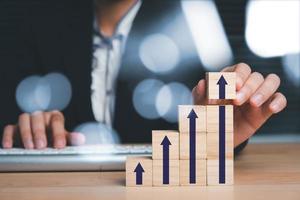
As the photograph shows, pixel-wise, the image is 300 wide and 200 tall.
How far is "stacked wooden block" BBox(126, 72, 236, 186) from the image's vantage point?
3.20 ft

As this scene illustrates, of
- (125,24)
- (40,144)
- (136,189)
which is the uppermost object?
(125,24)

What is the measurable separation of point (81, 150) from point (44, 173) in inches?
5.7

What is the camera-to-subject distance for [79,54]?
228cm

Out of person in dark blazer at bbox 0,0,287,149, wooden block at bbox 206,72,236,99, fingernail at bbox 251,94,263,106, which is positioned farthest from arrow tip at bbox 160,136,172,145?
person in dark blazer at bbox 0,0,287,149

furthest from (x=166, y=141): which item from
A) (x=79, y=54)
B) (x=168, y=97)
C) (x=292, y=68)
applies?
(x=292, y=68)

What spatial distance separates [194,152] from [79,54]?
4.54 feet

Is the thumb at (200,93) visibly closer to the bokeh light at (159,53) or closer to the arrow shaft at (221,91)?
the arrow shaft at (221,91)

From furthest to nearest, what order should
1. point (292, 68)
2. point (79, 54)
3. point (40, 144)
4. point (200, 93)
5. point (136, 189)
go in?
point (292, 68) → point (79, 54) → point (40, 144) → point (200, 93) → point (136, 189)

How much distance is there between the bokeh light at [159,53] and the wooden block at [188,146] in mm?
1465

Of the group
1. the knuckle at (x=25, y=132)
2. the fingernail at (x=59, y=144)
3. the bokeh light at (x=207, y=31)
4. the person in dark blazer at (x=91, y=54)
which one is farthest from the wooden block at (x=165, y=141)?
the bokeh light at (x=207, y=31)

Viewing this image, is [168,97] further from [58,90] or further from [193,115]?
[193,115]

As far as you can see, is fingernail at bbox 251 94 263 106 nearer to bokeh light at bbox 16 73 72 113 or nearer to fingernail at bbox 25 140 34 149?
fingernail at bbox 25 140 34 149

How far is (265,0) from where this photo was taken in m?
2.43

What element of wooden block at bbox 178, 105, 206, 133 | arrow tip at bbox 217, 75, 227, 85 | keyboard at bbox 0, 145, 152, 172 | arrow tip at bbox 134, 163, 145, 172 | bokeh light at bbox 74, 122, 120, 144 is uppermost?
bokeh light at bbox 74, 122, 120, 144
